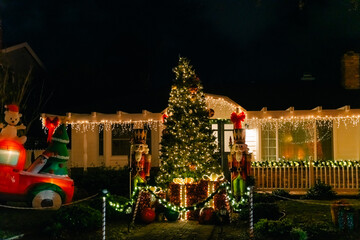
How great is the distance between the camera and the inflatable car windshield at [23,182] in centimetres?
1227

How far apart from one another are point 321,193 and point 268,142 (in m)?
3.64

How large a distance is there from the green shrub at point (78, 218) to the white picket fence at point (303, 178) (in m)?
7.54

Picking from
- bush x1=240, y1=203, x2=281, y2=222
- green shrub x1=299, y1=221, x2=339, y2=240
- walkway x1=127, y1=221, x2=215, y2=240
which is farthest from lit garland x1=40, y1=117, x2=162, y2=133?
green shrub x1=299, y1=221, x2=339, y2=240

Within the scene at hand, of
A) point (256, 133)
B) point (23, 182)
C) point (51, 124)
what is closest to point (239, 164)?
point (51, 124)

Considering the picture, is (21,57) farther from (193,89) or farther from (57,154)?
Answer: (193,89)

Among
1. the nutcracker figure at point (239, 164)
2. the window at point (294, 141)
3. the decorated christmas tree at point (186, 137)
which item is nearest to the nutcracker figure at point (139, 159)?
the decorated christmas tree at point (186, 137)

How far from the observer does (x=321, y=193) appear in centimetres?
1599

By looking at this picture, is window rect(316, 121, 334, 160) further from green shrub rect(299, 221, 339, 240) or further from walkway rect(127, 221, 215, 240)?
walkway rect(127, 221, 215, 240)

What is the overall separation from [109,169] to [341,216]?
34.2ft

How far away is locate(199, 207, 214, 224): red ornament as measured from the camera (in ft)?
38.6

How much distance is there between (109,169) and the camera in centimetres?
1886

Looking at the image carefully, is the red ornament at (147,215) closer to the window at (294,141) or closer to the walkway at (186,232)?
the walkway at (186,232)

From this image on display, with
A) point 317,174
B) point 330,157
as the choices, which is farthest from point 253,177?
point 330,157

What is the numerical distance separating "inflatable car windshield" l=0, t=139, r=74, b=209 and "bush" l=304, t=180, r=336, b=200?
8177 mm
